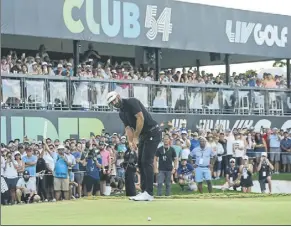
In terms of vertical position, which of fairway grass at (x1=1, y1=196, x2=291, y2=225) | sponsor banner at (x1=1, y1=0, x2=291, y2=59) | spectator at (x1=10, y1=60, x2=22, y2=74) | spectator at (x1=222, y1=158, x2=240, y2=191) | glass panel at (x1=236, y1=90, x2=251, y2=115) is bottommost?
spectator at (x1=222, y1=158, x2=240, y2=191)

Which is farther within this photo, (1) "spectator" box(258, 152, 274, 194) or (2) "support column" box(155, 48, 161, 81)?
(2) "support column" box(155, 48, 161, 81)

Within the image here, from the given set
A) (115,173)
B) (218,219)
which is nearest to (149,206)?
(218,219)

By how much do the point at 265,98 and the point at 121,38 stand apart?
6.83 metres

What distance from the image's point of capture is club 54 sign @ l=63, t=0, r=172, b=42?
1080 inches

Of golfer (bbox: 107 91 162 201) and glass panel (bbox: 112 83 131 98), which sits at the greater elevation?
glass panel (bbox: 112 83 131 98)

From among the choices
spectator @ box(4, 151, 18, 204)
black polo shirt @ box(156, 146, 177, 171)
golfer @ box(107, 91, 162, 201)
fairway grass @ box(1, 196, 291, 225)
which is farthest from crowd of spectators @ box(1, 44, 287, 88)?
fairway grass @ box(1, 196, 291, 225)

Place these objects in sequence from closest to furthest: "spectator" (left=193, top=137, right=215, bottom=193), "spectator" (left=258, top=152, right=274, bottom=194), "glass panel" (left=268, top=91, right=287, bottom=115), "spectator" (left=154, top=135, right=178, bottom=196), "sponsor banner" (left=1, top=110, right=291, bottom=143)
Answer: "spectator" (left=154, top=135, right=178, bottom=196) → "spectator" (left=193, top=137, right=215, bottom=193) → "sponsor banner" (left=1, top=110, right=291, bottom=143) → "spectator" (left=258, top=152, right=274, bottom=194) → "glass panel" (left=268, top=91, right=287, bottom=115)

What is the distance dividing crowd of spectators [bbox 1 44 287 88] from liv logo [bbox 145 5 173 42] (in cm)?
141

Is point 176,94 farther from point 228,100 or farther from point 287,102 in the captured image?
point 287,102

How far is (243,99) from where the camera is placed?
103 feet

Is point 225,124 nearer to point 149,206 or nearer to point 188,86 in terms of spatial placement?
point 188,86

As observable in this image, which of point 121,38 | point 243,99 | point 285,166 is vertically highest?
point 121,38

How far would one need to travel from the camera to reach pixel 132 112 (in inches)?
465

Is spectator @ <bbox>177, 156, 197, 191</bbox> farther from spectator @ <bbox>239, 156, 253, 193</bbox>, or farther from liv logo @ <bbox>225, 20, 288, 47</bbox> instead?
liv logo @ <bbox>225, 20, 288, 47</bbox>
